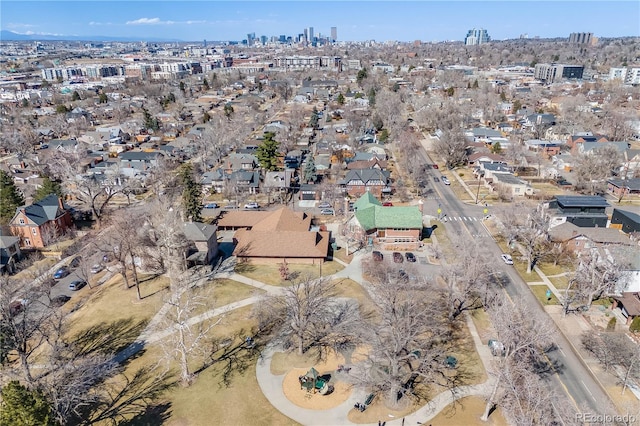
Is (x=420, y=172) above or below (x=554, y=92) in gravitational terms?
below

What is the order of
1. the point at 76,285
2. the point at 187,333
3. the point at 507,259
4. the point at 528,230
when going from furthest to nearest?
1. the point at 507,259
2. the point at 528,230
3. the point at 76,285
4. the point at 187,333

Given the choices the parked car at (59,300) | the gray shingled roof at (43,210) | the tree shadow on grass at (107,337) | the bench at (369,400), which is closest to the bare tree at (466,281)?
the bench at (369,400)

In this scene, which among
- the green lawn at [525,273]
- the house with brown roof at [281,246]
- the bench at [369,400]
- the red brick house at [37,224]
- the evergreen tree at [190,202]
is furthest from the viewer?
the evergreen tree at [190,202]

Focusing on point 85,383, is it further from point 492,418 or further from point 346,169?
point 346,169

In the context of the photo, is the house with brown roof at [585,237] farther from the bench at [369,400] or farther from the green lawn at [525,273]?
the bench at [369,400]

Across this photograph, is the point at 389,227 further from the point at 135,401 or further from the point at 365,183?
the point at 135,401

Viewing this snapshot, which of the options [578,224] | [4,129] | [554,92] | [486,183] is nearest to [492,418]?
[578,224]

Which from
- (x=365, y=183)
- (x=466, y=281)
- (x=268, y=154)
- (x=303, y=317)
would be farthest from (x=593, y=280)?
(x=268, y=154)
